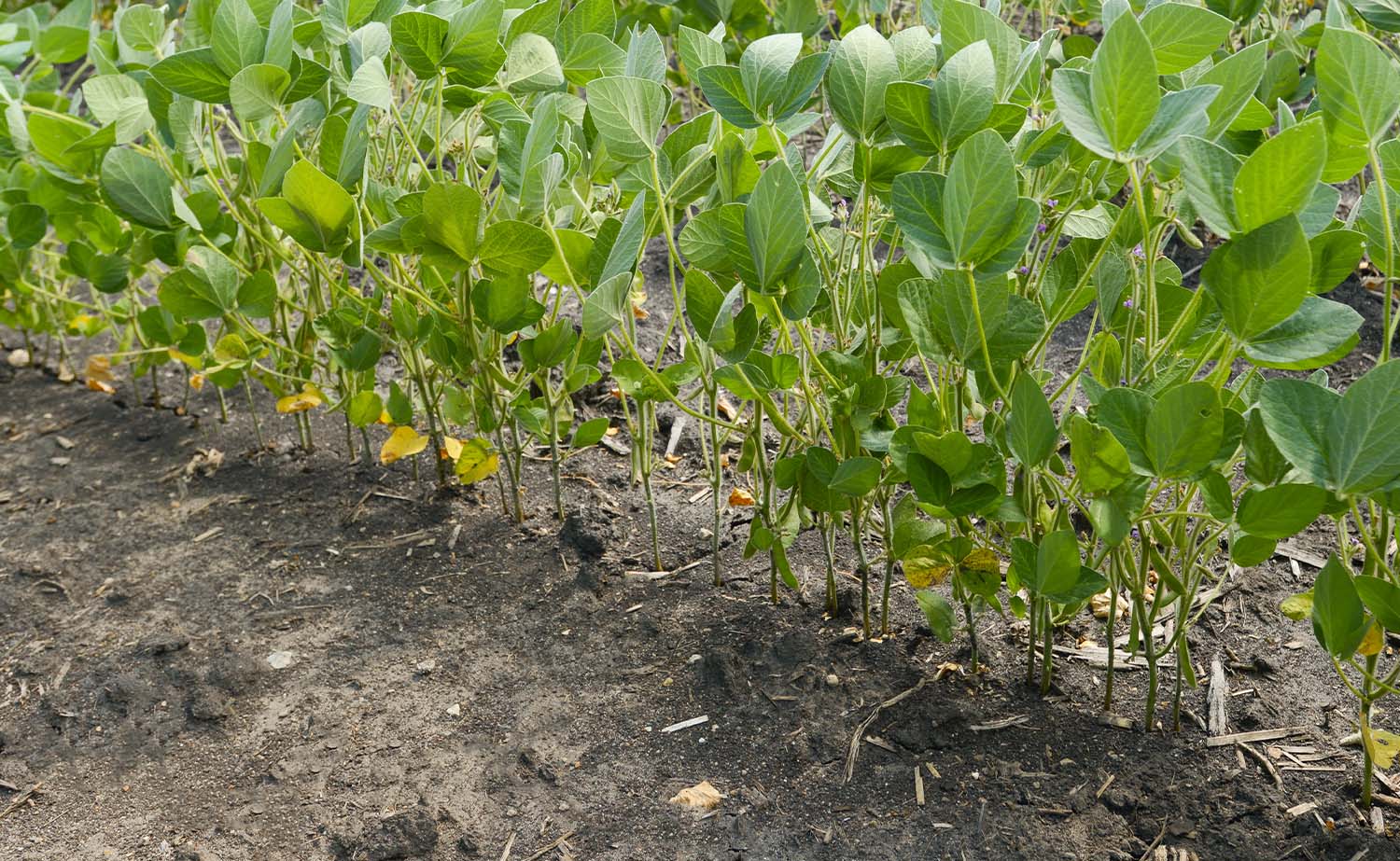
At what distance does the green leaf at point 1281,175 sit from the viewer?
900 millimetres

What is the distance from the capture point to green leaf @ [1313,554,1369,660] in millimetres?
1053

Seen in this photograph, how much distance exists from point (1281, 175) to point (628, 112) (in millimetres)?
624

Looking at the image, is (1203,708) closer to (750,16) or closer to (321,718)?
(321,718)

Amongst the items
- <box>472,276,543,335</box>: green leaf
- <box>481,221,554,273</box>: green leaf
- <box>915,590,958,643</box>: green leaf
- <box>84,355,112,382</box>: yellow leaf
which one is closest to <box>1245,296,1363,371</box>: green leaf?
<box>915,590,958,643</box>: green leaf

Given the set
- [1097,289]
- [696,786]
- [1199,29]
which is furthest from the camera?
[696,786]

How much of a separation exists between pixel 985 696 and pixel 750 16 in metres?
1.51

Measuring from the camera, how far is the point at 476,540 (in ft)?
6.15


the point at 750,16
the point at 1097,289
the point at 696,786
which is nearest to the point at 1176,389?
the point at 1097,289

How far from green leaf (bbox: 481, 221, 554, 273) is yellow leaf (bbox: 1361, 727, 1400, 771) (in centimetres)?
101

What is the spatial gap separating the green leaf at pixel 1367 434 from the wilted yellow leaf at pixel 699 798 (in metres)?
0.74

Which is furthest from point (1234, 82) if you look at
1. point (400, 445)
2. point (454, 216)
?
point (400, 445)

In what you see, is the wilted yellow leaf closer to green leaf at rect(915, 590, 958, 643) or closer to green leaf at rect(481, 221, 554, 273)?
green leaf at rect(915, 590, 958, 643)

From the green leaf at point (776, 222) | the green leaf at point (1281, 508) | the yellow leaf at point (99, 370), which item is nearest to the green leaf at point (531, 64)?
the green leaf at point (776, 222)

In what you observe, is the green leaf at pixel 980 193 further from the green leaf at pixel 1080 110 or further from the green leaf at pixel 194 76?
the green leaf at pixel 194 76
